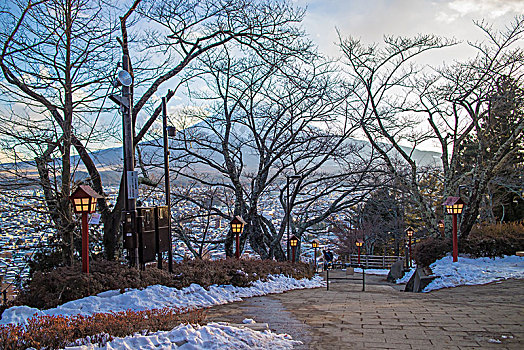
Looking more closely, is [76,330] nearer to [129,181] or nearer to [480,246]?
[129,181]

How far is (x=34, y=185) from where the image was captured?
1166cm

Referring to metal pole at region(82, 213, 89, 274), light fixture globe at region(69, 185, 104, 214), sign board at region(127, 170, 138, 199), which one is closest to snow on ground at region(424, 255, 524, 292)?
sign board at region(127, 170, 138, 199)

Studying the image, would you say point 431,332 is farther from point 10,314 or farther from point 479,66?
point 479,66

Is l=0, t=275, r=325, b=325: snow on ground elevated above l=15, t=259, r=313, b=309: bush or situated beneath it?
situated beneath

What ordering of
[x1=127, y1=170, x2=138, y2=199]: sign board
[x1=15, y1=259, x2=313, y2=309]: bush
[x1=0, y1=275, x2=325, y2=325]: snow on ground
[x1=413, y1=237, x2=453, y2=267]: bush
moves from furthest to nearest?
[x1=413, y1=237, x2=453, y2=267]: bush, [x1=127, y1=170, x2=138, y2=199]: sign board, [x1=15, y1=259, x2=313, y2=309]: bush, [x1=0, y1=275, x2=325, y2=325]: snow on ground

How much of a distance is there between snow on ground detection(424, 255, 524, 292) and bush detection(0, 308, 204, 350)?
11.0 m

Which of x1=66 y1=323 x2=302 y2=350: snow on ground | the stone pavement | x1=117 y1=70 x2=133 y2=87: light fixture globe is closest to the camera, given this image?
x1=66 y1=323 x2=302 y2=350: snow on ground

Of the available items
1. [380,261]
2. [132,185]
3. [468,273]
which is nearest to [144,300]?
[132,185]

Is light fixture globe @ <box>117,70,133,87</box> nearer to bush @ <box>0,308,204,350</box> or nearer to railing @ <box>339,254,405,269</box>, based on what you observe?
→ bush @ <box>0,308,204,350</box>

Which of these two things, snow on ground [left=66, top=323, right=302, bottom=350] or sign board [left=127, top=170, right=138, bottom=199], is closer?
snow on ground [left=66, top=323, right=302, bottom=350]

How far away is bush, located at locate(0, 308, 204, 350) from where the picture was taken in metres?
4.29

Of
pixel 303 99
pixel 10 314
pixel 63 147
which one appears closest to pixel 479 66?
pixel 303 99

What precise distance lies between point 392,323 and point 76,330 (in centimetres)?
455

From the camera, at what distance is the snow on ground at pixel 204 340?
454cm
